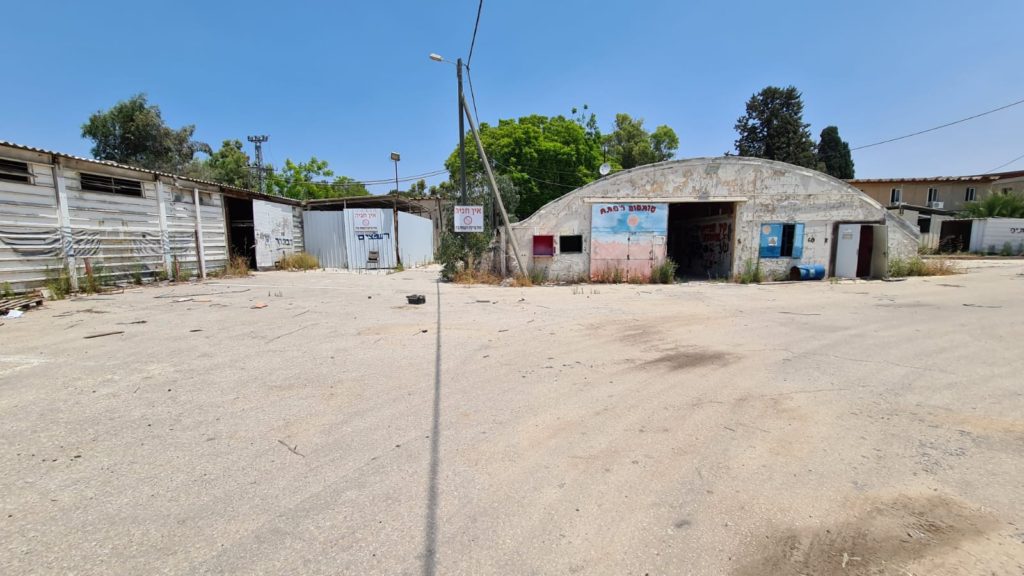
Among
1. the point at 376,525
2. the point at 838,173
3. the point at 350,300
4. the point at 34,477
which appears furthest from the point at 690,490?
the point at 838,173

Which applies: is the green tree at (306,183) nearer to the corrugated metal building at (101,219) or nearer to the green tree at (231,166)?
the green tree at (231,166)

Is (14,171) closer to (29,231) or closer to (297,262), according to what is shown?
(29,231)

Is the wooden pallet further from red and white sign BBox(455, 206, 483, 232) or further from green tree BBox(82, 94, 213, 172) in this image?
green tree BBox(82, 94, 213, 172)

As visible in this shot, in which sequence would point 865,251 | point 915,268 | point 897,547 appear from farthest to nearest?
point 865,251
point 915,268
point 897,547

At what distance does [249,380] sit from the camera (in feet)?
15.2

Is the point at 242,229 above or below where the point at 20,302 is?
above

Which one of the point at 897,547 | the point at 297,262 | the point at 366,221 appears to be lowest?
the point at 897,547

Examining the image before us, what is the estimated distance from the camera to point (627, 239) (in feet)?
51.3

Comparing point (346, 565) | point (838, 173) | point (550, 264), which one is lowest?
point (346, 565)

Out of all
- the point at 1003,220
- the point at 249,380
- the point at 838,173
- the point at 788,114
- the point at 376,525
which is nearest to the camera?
the point at 376,525

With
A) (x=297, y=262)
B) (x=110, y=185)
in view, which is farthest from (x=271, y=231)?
(x=110, y=185)

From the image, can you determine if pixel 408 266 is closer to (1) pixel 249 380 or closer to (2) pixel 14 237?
(2) pixel 14 237

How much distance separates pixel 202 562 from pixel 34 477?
1.73m

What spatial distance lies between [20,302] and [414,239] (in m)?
16.8
